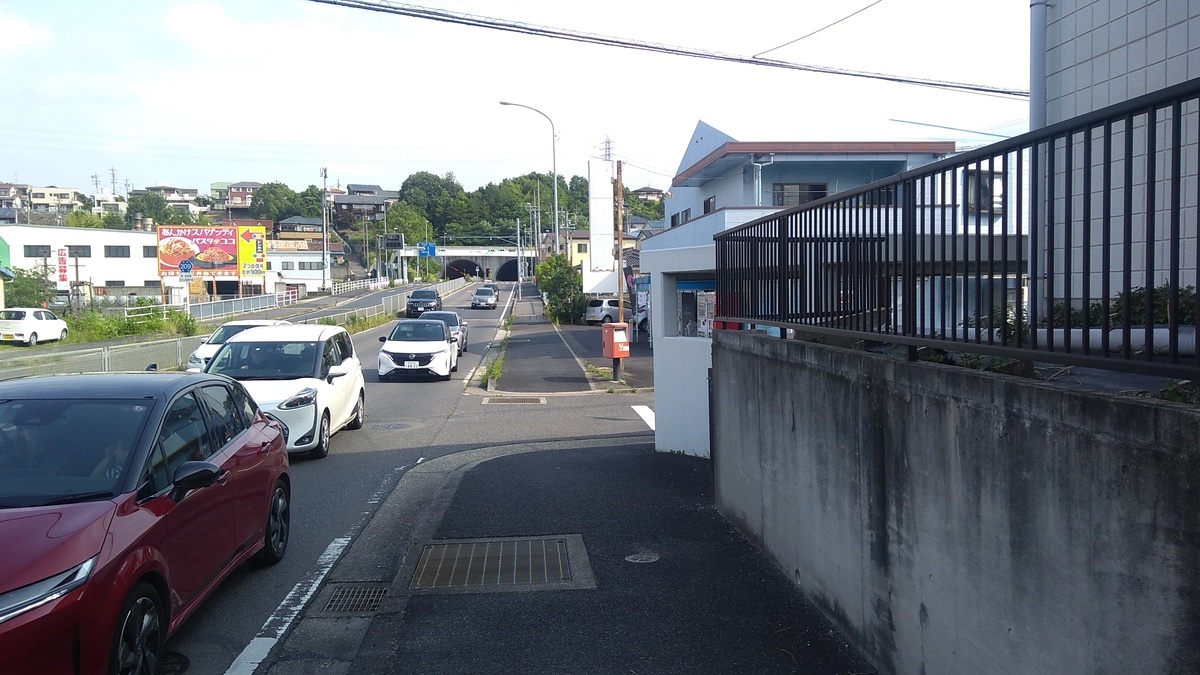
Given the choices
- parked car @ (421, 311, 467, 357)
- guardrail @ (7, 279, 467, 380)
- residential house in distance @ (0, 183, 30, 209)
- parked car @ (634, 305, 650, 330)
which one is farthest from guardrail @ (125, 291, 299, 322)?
residential house in distance @ (0, 183, 30, 209)

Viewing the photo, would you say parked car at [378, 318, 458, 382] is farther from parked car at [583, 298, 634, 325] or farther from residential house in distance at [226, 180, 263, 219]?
residential house in distance at [226, 180, 263, 219]

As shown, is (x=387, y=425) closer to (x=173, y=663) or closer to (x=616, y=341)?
(x=616, y=341)

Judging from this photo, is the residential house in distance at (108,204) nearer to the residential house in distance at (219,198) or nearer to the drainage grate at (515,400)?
the residential house in distance at (219,198)

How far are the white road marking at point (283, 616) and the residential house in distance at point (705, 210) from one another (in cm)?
484

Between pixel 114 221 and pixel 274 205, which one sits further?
pixel 274 205

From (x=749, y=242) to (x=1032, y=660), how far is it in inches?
200

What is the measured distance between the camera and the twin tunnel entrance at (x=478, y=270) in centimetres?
13988

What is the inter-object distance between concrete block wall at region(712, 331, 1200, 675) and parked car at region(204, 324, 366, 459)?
23.6ft

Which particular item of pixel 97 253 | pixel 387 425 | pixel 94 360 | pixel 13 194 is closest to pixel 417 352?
pixel 94 360

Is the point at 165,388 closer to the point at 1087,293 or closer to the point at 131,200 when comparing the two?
the point at 1087,293

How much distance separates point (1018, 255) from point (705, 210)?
30.1 m

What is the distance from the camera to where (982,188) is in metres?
4.08

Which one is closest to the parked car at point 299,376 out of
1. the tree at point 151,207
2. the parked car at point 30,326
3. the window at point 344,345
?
the window at point 344,345

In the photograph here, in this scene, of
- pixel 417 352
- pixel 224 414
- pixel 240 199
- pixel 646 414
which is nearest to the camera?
pixel 224 414
